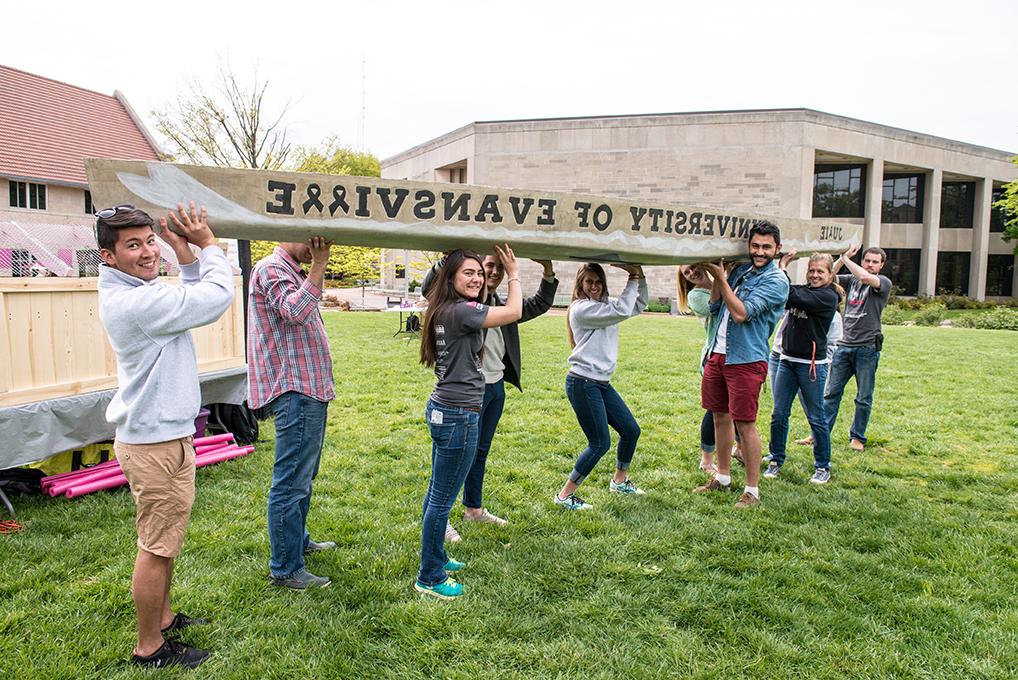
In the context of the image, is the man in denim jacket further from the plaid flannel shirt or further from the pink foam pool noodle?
the pink foam pool noodle

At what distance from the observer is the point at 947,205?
1671 inches

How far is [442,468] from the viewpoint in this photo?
3607mm

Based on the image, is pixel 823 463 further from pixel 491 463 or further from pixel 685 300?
pixel 491 463

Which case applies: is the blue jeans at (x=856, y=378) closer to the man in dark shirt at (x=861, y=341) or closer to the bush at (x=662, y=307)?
the man in dark shirt at (x=861, y=341)

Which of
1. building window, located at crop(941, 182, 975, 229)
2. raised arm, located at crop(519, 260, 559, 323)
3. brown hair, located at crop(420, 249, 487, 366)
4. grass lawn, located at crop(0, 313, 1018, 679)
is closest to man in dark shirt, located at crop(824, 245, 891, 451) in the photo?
grass lawn, located at crop(0, 313, 1018, 679)

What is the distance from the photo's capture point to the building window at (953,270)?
135ft

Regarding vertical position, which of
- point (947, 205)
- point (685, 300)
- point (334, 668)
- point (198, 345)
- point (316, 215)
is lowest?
point (334, 668)

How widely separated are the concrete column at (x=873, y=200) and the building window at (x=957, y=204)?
6.95 metres

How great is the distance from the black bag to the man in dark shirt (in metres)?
5.89

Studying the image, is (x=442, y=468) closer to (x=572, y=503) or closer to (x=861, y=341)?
(x=572, y=503)

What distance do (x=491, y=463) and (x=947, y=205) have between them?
4731 centimetres

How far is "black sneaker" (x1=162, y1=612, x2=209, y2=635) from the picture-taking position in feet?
10.7

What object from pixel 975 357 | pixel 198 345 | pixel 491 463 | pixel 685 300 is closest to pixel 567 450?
pixel 491 463

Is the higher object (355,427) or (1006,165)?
(1006,165)
